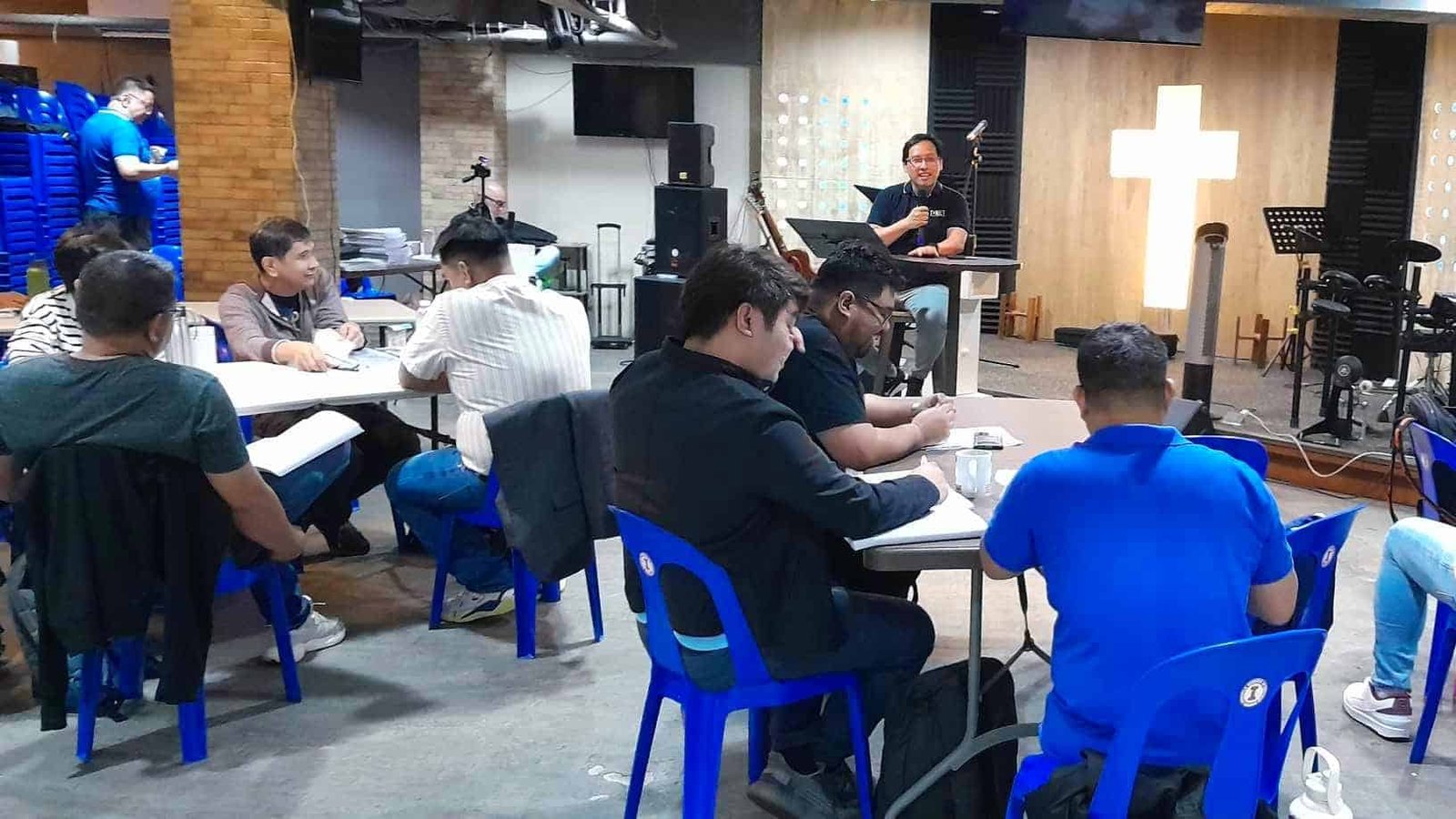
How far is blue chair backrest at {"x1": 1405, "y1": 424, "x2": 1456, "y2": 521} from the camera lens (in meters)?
3.33

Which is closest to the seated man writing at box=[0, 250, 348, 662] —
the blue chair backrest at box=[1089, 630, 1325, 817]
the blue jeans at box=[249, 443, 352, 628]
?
the blue jeans at box=[249, 443, 352, 628]

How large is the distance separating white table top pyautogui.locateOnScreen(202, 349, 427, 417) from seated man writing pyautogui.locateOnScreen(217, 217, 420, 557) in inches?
3.7

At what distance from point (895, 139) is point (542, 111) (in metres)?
3.26

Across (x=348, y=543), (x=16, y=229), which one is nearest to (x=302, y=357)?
(x=348, y=543)

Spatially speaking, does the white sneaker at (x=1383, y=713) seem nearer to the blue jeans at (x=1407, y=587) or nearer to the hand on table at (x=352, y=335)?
the blue jeans at (x=1407, y=587)

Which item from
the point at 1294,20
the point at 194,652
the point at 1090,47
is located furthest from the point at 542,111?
the point at 194,652

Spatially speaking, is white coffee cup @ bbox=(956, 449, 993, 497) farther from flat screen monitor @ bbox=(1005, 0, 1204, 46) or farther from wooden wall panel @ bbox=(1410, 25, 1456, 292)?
wooden wall panel @ bbox=(1410, 25, 1456, 292)

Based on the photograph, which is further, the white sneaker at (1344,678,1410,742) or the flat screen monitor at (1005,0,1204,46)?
the flat screen monitor at (1005,0,1204,46)

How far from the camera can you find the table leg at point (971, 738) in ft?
8.78

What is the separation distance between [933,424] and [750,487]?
34.8 inches

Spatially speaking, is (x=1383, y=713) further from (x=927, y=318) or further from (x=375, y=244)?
(x=375, y=244)

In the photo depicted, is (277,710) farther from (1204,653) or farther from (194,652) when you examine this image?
(1204,653)

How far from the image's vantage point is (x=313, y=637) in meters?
3.97

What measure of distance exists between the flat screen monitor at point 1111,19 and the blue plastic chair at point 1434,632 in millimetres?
4291
